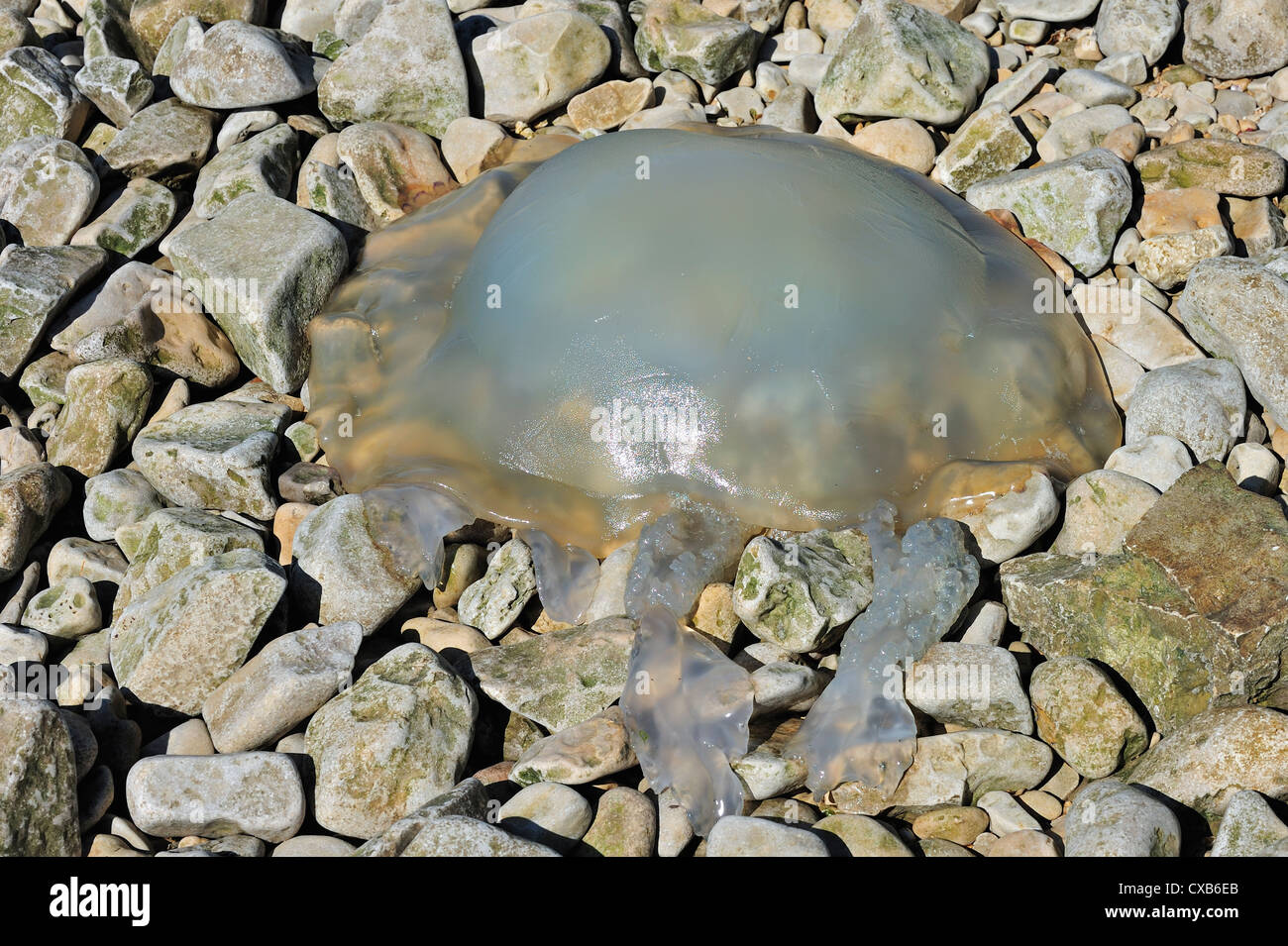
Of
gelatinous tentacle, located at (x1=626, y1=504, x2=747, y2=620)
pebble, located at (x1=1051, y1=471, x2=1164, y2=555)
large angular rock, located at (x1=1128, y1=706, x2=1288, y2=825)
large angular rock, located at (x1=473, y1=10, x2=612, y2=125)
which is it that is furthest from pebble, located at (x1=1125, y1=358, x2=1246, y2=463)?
large angular rock, located at (x1=473, y1=10, x2=612, y2=125)

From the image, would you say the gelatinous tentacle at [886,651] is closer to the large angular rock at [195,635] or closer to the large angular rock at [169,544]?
the large angular rock at [195,635]

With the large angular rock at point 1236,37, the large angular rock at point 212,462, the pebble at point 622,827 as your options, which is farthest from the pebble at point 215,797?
the large angular rock at point 1236,37

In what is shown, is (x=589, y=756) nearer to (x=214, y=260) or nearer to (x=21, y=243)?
(x=214, y=260)

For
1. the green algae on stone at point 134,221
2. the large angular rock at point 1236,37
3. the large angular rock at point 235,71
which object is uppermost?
the large angular rock at point 1236,37

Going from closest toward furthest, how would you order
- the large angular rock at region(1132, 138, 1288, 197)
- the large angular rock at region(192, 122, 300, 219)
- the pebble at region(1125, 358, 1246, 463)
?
the pebble at region(1125, 358, 1246, 463) → the large angular rock at region(1132, 138, 1288, 197) → the large angular rock at region(192, 122, 300, 219)

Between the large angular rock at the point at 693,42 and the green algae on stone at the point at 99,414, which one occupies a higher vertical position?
the large angular rock at the point at 693,42

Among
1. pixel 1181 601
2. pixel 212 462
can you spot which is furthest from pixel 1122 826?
pixel 212 462

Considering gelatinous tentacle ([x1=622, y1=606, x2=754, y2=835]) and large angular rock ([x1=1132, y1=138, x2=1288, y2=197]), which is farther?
large angular rock ([x1=1132, y1=138, x2=1288, y2=197])

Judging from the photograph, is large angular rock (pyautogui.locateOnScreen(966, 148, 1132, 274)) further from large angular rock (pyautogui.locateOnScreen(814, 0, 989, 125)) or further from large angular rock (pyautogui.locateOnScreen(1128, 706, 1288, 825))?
large angular rock (pyautogui.locateOnScreen(1128, 706, 1288, 825))
